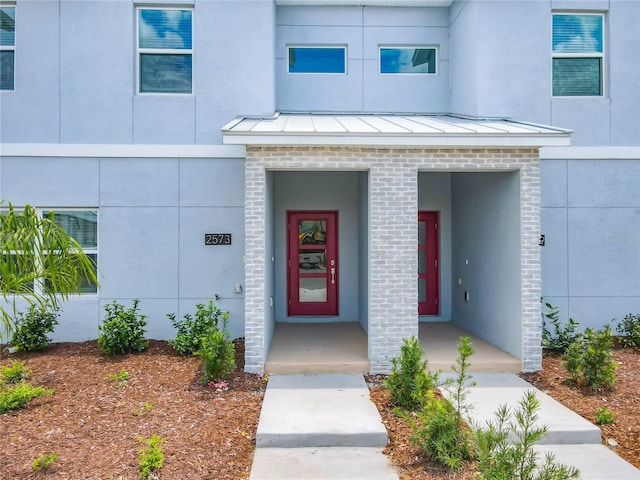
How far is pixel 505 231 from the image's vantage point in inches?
272

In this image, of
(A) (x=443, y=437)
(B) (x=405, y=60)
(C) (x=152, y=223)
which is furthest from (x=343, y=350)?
(B) (x=405, y=60)

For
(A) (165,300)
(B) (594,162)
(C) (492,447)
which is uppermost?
(B) (594,162)

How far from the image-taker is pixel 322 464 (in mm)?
4203

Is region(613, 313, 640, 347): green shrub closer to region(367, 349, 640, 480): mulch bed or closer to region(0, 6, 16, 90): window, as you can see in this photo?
region(367, 349, 640, 480): mulch bed

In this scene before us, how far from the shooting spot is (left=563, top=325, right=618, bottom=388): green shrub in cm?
574

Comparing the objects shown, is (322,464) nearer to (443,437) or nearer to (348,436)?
(348,436)

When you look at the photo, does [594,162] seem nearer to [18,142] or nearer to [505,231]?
[505,231]

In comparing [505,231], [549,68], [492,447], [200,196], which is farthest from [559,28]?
[492,447]

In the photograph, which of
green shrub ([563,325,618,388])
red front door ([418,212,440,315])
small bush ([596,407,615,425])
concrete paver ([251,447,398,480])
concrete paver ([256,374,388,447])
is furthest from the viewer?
red front door ([418,212,440,315])

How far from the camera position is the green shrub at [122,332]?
6906 millimetres

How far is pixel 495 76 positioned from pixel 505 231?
10.4 feet

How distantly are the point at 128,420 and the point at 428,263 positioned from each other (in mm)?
6545

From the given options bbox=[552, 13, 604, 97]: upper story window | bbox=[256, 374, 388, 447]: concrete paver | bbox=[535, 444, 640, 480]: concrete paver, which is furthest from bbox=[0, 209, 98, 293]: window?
bbox=[552, 13, 604, 97]: upper story window

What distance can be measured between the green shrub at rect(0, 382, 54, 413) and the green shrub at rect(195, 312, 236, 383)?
1.93 metres
